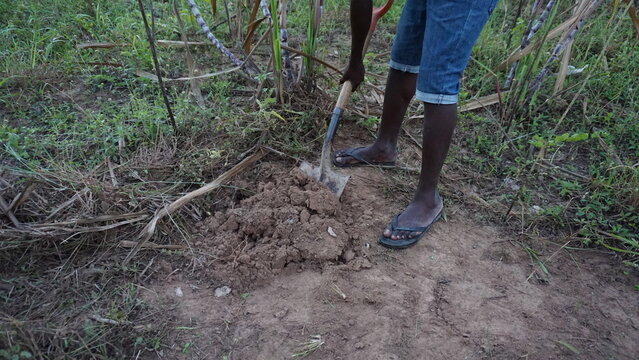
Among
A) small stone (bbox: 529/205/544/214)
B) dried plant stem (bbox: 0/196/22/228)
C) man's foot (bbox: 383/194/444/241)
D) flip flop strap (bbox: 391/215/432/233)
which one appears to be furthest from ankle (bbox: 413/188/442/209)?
dried plant stem (bbox: 0/196/22/228)

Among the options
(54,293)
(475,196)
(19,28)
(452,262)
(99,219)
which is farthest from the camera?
(19,28)

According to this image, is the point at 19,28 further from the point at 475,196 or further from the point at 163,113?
the point at 475,196

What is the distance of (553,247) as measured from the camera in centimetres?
189

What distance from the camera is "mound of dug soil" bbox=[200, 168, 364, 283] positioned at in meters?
1.69

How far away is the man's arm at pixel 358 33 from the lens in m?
1.75

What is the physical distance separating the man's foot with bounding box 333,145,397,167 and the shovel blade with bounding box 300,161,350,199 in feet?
0.71

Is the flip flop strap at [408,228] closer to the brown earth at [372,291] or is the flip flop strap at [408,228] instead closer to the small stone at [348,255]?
the brown earth at [372,291]

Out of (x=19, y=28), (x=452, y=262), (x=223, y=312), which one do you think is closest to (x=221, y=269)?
(x=223, y=312)

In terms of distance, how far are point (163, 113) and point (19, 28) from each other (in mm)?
1640

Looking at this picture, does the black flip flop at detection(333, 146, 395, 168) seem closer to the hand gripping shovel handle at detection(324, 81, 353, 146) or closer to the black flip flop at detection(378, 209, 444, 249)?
the hand gripping shovel handle at detection(324, 81, 353, 146)

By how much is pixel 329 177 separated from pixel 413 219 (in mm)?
451

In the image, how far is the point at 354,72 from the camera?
2035 millimetres

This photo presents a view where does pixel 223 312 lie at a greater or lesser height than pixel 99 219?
lesser

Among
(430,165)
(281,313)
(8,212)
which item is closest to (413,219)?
(430,165)
